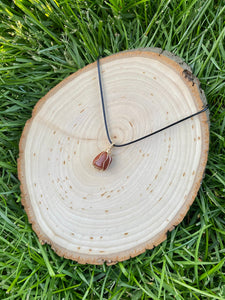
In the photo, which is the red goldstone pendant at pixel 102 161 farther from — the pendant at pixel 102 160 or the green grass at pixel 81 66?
the green grass at pixel 81 66

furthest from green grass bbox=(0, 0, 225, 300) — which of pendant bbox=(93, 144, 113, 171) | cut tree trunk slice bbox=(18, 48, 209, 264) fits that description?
pendant bbox=(93, 144, 113, 171)

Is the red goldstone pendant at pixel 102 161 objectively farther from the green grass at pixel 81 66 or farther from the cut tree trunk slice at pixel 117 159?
the green grass at pixel 81 66

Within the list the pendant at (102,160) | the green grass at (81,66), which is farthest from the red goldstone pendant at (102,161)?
the green grass at (81,66)

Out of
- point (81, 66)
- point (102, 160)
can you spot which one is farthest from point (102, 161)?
point (81, 66)

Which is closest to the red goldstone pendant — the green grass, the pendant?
the pendant

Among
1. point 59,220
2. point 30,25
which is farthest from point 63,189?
point 30,25

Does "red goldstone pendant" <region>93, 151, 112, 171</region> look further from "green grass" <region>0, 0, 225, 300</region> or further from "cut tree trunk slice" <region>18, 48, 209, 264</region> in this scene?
"green grass" <region>0, 0, 225, 300</region>
